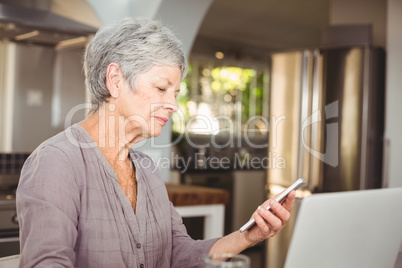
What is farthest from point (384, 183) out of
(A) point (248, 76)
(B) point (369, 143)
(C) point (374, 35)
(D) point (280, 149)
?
(A) point (248, 76)

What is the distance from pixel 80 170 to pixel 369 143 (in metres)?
2.79

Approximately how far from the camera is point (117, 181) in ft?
4.75

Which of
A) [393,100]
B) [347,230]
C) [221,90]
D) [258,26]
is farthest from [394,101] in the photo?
[221,90]

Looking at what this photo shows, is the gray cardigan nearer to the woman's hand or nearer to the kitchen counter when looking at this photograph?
the woman's hand

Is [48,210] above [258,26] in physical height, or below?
below

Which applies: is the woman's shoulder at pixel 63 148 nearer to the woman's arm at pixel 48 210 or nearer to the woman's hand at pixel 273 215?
the woman's arm at pixel 48 210

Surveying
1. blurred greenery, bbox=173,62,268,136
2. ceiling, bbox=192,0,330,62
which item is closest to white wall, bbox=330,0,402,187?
ceiling, bbox=192,0,330,62

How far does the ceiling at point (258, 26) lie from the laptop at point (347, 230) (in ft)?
15.5

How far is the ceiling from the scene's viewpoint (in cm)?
576

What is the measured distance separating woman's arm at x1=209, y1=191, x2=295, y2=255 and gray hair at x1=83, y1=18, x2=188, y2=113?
1.74 ft

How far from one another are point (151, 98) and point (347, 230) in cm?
69

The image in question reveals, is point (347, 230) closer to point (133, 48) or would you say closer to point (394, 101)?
point (133, 48)

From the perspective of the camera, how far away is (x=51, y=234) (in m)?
1.16

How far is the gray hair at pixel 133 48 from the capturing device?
4.69ft
